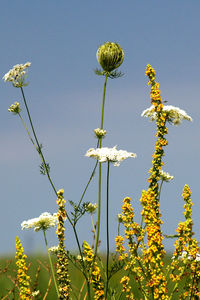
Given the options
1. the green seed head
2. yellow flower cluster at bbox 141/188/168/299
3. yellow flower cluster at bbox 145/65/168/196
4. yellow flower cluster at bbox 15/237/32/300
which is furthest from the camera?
the green seed head

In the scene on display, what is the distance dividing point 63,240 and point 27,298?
1072 millimetres

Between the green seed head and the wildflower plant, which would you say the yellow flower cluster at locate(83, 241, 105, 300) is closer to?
the wildflower plant

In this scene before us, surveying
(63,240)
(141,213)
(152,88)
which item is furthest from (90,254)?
(152,88)

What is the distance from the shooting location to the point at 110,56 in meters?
6.23

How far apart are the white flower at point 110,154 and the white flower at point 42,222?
1.22 metres

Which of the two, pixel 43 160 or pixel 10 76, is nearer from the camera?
pixel 43 160

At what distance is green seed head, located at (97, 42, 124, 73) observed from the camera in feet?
20.5

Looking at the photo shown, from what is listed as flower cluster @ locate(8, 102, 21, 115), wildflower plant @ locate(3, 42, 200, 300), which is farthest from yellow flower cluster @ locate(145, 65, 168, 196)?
flower cluster @ locate(8, 102, 21, 115)

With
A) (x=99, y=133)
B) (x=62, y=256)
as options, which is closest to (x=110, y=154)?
(x=99, y=133)

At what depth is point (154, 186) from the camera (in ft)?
18.3

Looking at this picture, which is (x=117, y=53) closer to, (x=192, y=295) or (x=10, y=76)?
(x=10, y=76)

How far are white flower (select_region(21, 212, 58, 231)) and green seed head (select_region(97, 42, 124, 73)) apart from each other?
7.51ft

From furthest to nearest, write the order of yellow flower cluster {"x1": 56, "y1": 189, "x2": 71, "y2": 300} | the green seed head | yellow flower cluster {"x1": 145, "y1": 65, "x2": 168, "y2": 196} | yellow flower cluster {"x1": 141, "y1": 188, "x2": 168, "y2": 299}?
the green seed head
yellow flower cluster {"x1": 145, "y1": 65, "x2": 168, "y2": 196}
yellow flower cluster {"x1": 141, "y1": 188, "x2": 168, "y2": 299}
yellow flower cluster {"x1": 56, "y1": 189, "x2": 71, "y2": 300}

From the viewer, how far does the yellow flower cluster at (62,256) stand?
16.9 feet
